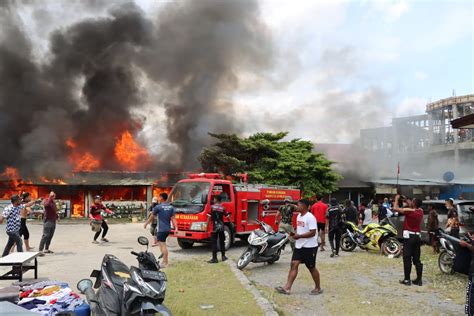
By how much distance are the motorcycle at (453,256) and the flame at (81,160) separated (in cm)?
2537

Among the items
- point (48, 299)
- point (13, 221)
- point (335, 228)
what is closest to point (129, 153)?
point (13, 221)

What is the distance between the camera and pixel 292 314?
5.55 m

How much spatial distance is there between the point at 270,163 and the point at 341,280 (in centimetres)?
1373

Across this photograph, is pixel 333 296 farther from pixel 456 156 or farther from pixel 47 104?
pixel 47 104

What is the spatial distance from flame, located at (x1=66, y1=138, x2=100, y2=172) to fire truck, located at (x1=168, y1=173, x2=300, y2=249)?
63.3 ft

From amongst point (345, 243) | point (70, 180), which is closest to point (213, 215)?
point (345, 243)

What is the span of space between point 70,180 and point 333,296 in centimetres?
2222

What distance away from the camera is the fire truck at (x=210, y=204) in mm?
10570

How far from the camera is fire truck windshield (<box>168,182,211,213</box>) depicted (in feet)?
35.3

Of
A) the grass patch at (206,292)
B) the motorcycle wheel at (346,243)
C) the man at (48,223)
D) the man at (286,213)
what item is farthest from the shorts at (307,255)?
the man at (286,213)

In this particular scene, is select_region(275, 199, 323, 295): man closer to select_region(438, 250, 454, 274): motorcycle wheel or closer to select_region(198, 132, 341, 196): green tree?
select_region(438, 250, 454, 274): motorcycle wheel

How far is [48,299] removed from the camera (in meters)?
4.41

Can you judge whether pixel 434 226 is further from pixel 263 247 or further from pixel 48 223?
pixel 48 223

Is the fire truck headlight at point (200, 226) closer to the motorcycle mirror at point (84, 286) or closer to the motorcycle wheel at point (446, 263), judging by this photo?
the motorcycle mirror at point (84, 286)
